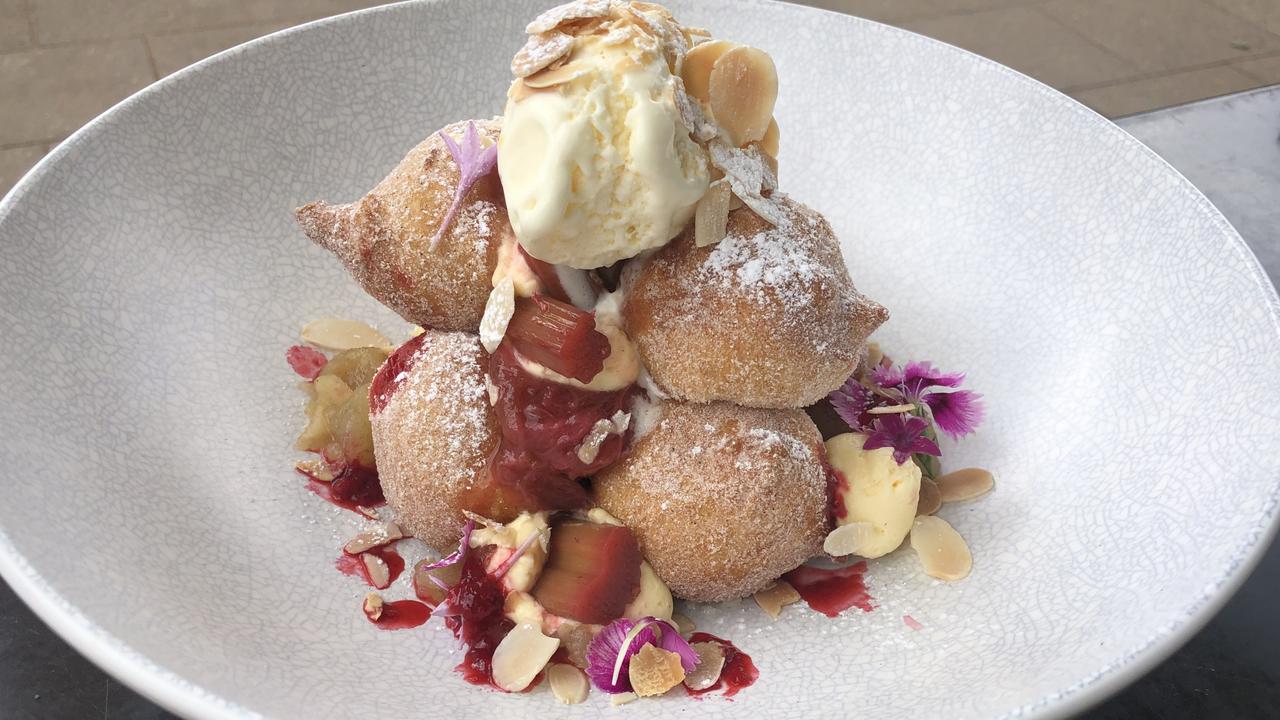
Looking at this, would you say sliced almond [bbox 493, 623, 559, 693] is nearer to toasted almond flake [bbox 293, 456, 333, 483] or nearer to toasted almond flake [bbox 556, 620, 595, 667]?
toasted almond flake [bbox 556, 620, 595, 667]

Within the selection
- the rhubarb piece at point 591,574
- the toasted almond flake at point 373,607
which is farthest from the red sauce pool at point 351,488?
the rhubarb piece at point 591,574

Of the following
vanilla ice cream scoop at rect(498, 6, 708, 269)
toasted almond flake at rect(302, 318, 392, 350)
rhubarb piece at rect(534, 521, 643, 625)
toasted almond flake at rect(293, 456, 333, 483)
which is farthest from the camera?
toasted almond flake at rect(302, 318, 392, 350)

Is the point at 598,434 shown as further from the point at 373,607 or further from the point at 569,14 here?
the point at 569,14

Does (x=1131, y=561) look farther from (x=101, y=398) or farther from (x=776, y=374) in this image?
(x=101, y=398)

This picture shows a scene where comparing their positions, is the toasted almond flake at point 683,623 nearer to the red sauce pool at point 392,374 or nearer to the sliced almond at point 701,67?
the red sauce pool at point 392,374

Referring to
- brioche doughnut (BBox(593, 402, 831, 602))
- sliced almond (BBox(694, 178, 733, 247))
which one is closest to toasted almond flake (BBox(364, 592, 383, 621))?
brioche doughnut (BBox(593, 402, 831, 602))

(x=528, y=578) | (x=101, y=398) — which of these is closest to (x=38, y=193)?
(x=101, y=398)
